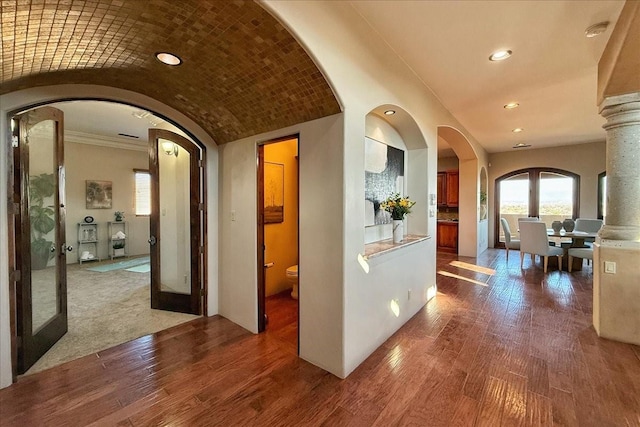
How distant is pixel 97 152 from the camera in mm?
6480

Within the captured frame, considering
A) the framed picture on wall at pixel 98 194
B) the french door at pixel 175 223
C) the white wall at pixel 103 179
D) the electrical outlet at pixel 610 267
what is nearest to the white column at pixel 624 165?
the electrical outlet at pixel 610 267

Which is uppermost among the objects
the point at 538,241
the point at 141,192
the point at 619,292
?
the point at 141,192

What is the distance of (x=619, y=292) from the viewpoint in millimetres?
2682

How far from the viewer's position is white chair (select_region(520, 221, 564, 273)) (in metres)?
5.13

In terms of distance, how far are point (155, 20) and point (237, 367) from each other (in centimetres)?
258

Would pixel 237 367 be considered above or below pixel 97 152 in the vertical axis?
below

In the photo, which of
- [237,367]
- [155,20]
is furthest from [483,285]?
[155,20]

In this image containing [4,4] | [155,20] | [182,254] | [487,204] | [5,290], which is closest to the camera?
[4,4]

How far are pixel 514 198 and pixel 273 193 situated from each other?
A: 299 inches

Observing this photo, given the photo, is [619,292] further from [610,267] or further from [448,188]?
[448,188]

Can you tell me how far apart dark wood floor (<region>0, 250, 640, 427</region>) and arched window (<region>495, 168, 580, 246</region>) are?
5.69 meters

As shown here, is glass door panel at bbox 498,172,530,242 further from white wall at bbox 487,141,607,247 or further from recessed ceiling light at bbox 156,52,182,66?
recessed ceiling light at bbox 156,52,182,66

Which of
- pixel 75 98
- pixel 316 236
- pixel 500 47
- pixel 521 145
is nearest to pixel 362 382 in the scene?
pixel 316 236

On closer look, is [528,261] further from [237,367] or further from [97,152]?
[97,152]
